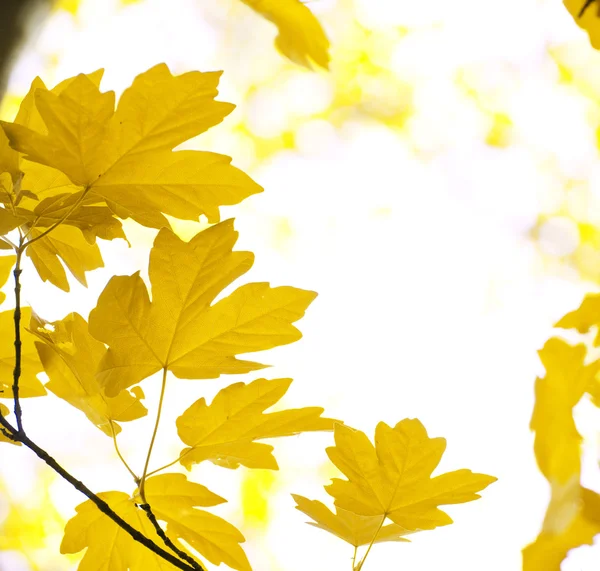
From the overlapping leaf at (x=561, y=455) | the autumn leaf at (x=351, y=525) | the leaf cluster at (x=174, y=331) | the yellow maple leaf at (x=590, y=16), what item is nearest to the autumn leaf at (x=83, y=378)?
the leaf cluster at (x=174, y=331)

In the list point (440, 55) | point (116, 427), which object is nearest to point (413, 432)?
point (116, 427)

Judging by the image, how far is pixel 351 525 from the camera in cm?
30

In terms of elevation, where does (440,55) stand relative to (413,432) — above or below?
above

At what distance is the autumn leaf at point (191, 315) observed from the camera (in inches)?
10.4

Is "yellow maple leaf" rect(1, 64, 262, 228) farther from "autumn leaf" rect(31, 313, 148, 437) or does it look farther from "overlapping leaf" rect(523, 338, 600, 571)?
"overlapping leaf" rect(523, 338, 600, 571)

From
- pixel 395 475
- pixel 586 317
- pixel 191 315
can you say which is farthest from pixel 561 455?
pixel 191 315

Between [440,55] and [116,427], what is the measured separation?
2.34 feet

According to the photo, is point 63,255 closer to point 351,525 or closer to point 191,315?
point 191,315

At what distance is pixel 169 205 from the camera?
0.93ft

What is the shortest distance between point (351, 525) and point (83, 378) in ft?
0.53

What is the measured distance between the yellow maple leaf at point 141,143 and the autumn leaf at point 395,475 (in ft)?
0.46

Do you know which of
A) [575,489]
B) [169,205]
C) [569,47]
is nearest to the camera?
[169,205]

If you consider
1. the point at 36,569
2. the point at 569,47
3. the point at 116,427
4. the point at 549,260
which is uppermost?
the point at 569,47

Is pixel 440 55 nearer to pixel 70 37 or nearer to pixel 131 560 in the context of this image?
pixel 70 37
